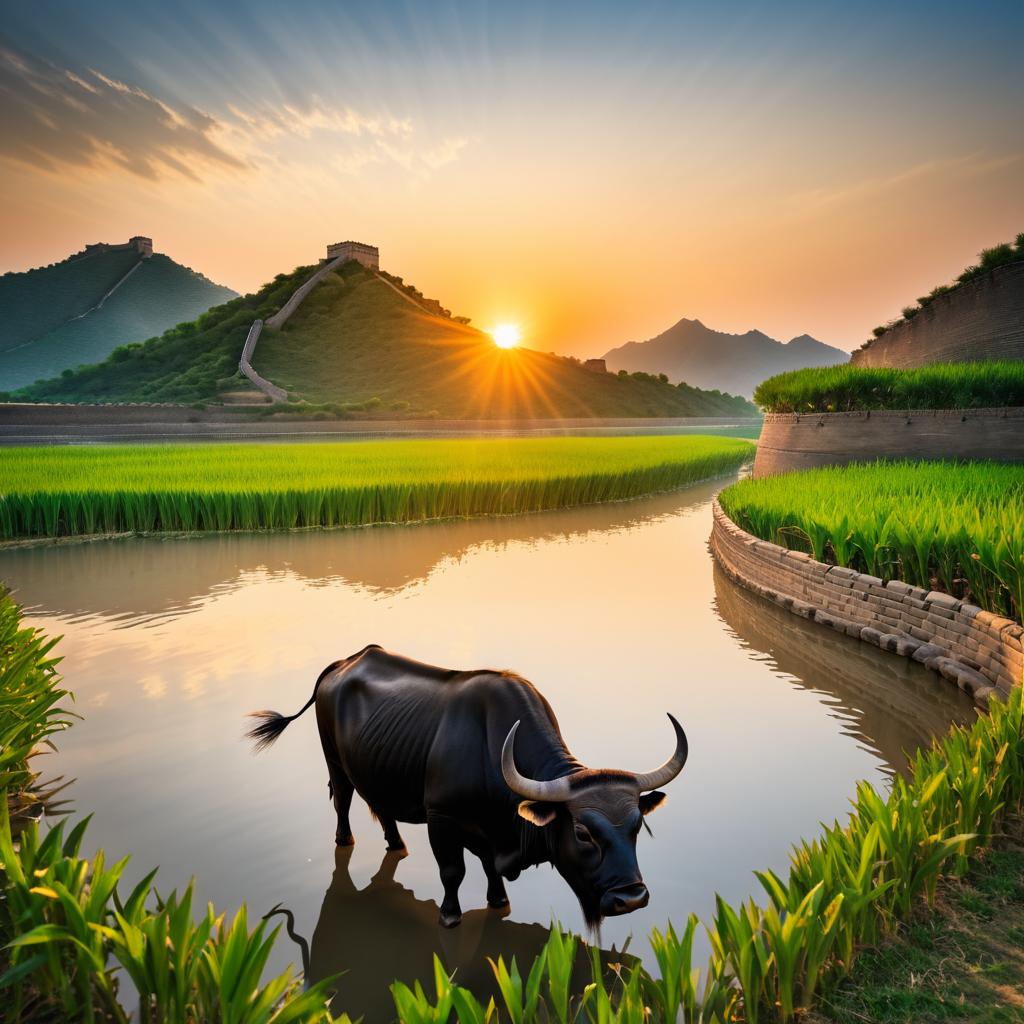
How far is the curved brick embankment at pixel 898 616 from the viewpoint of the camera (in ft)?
21.4

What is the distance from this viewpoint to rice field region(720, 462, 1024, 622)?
7.40 m

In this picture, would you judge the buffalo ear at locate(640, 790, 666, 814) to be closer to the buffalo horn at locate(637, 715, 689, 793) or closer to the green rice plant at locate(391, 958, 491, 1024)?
the buffalo horn at locate(637, 715, 689, 793)

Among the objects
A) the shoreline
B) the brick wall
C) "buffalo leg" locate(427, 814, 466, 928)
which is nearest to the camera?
"buffalo leg" locate(427, 814, 466, 928)

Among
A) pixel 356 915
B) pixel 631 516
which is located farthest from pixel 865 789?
pixel 631 516

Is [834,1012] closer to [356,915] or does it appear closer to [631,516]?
[356,915]

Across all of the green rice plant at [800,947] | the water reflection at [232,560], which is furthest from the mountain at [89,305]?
the green rice plant at [800,947]

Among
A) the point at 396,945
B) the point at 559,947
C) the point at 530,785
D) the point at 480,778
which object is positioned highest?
the point at 530,785

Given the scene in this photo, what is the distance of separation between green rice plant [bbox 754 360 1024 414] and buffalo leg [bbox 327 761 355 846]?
1786 cm

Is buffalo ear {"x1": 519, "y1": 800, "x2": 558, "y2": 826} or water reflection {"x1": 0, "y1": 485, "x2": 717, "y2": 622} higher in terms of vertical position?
buffalo ear {"x1": 519, "y1": 800, "x2": 558, "y2": 826}

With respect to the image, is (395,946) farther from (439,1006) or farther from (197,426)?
(197,426)

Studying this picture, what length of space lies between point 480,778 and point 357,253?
12285 centimetres

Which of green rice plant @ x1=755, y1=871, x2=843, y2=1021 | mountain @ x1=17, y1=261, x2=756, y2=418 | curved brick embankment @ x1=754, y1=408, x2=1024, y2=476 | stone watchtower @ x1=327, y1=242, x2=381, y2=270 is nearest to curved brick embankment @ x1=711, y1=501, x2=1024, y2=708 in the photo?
green rice plant @ x1=755, y1=871, x2=843, y2=1021

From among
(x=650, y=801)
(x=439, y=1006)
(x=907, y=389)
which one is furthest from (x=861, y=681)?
(x=907, y=389)

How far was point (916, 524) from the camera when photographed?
8641 millimetres
